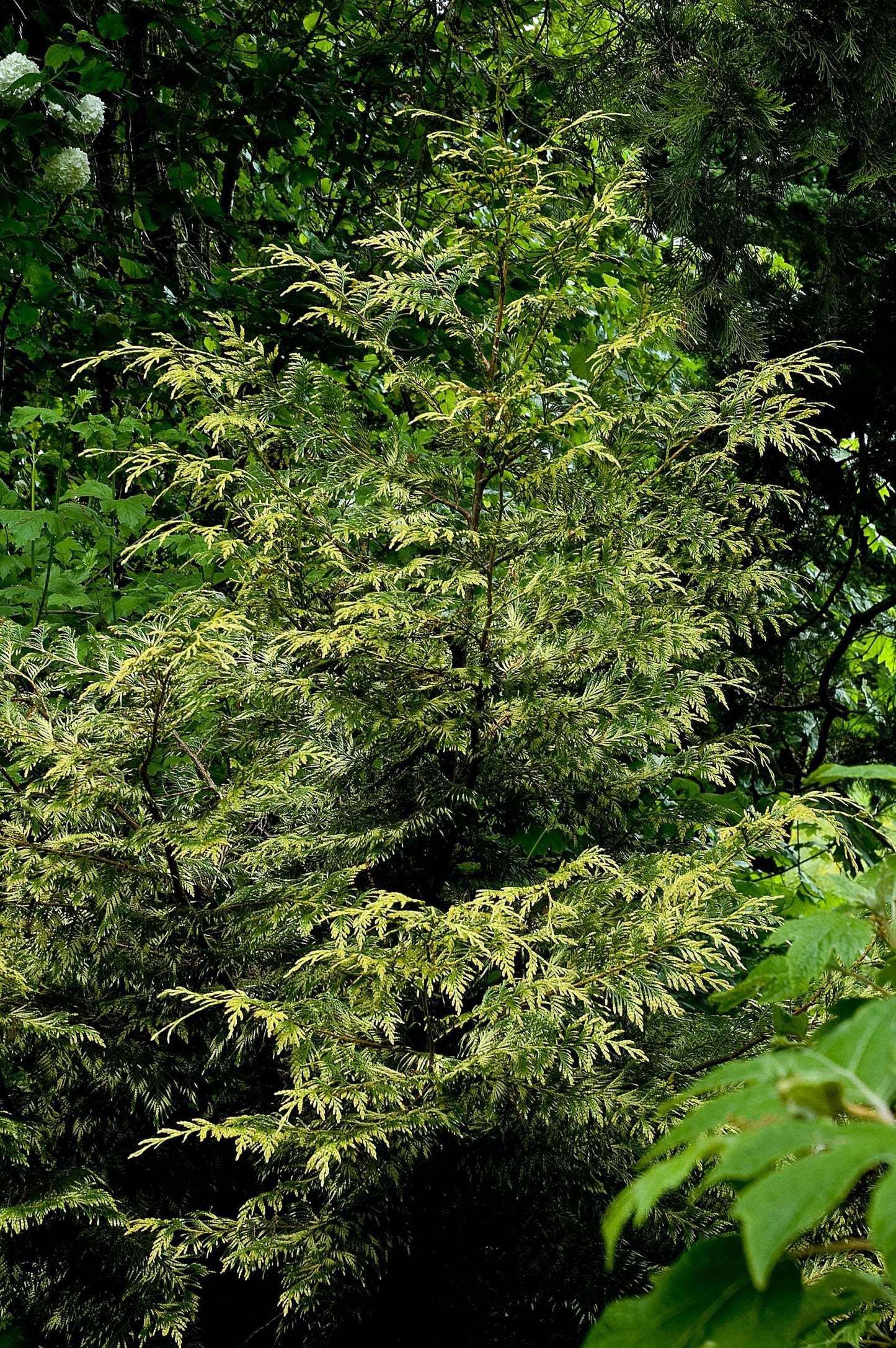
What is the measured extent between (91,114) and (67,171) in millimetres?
194

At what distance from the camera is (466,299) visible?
12.0 feet

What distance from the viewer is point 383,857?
179 centimetres

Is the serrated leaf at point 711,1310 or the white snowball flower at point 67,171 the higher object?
the white snowball flower at point 67,171

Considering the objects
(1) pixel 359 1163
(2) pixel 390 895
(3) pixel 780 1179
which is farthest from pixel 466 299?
(3) pixel 780 1179

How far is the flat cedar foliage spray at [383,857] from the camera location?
57.9 inches

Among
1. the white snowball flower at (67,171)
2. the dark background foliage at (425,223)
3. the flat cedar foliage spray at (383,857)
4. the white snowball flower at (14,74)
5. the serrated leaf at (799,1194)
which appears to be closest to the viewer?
the serrated leaf at (799,1194)

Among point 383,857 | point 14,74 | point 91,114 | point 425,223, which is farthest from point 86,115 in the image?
point 383,857

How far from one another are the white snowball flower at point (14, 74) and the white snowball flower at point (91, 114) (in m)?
0.25

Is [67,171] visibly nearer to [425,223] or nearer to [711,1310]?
[425,223]

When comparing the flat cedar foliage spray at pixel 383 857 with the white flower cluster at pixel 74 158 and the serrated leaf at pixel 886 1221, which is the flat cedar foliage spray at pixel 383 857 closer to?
the serrated leaf at pixel 886 1221

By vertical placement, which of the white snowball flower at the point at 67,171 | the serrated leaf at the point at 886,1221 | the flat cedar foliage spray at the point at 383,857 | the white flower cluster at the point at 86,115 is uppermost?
the white flower cluster at the point at 86,115

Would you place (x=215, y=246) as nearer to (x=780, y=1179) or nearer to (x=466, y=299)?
(x=466, y=299)

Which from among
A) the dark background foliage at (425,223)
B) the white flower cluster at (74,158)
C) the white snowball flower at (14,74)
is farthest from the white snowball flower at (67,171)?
the white snowball flower at (14,74)

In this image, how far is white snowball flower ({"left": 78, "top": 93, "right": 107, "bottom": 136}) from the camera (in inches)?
119
